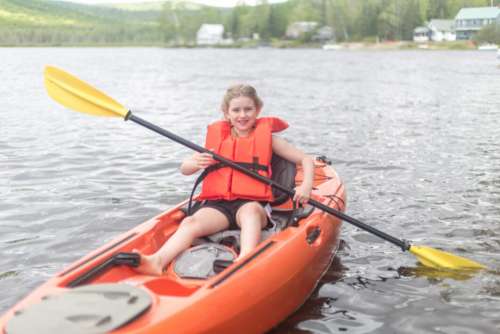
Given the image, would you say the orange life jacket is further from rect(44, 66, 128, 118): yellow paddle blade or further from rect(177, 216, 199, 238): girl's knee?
rect(44, 66, 128, 118): yellow paddle blade

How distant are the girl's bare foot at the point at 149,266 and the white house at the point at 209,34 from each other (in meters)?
97.1

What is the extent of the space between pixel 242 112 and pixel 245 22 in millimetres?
97931

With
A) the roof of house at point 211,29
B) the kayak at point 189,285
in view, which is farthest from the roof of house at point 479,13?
the kayak at point 189,285

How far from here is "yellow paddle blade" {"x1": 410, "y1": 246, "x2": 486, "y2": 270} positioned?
15.3 ft

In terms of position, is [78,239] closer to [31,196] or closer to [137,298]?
[31,196]

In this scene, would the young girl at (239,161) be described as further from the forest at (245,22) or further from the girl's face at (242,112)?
the forest at (245,22)

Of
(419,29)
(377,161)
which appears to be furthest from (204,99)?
(419,29)

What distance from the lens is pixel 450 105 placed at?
15.8 m

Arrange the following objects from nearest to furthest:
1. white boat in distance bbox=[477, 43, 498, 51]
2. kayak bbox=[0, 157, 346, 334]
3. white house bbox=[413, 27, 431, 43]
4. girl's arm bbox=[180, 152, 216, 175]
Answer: kayak bbox=[0, 157, 346, 334]
girl's arm bbox=[180, 152, 216, 175]
white boat in distance bbox=[477, 43, 498, 51]
white house bbox=[413, 27, 431, 43]

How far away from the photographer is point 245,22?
99.4m

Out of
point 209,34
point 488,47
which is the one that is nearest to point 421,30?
point 488,47

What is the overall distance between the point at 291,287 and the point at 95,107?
2.02 meters

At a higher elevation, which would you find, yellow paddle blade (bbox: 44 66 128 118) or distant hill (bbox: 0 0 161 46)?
distant hill (bbox: 0 0 161 46)

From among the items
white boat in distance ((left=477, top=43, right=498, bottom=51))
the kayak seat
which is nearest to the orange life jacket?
the kayak seat
